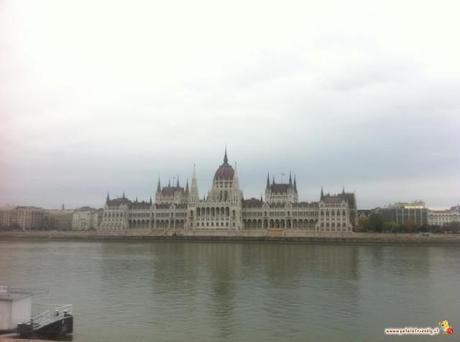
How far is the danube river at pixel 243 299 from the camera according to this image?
17125 millimetres

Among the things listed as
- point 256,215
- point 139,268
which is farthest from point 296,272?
point 256,215

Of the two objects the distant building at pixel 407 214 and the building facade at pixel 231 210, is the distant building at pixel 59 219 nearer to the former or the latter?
the building facade at pixel 231 210

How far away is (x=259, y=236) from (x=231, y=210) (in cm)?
2810

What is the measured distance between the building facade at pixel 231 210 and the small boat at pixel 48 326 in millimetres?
93570

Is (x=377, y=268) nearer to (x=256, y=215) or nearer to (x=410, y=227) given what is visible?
(x=410, y=227)

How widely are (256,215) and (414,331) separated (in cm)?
10099

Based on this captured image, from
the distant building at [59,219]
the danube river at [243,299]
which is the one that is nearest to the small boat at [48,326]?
the danube river at [243,299]

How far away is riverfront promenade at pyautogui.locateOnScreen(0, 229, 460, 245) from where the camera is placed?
255 ft

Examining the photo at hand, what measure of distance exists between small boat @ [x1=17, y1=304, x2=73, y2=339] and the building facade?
9357 centimetres

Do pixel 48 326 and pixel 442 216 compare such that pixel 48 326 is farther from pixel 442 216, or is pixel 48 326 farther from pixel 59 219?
pixel 442 216

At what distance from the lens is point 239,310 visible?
811 inches

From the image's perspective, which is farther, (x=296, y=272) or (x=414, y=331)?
(x=296, y=272)

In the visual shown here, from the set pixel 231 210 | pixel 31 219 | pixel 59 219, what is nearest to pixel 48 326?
Result: pixel 231 210

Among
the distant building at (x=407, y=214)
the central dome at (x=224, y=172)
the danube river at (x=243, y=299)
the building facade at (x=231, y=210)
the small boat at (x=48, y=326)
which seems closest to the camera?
the small boat at (x=48, y=326)
